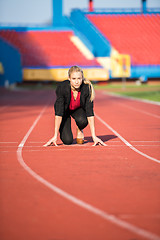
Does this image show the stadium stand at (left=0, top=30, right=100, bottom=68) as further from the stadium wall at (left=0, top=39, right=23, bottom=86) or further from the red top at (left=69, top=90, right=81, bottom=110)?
the red top at (left=69, top=90, right=81, bottom=110)

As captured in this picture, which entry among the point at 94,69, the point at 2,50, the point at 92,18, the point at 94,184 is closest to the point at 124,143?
the point at 94,184

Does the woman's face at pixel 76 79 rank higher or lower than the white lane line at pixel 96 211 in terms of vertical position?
higher

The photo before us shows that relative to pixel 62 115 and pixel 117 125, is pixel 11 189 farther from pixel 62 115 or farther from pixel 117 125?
pixel 117 125

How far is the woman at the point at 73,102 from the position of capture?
7.96 meters

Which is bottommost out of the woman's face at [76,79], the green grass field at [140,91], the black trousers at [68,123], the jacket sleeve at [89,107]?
the green grass field at [140,91]

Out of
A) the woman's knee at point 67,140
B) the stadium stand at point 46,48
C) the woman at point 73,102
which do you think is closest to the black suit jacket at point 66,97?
the woman at point 73,102

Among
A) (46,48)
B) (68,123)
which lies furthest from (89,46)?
(68,123)

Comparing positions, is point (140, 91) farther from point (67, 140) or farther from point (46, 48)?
point (67, 140)

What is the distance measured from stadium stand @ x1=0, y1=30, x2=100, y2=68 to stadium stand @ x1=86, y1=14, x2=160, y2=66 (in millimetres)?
4764

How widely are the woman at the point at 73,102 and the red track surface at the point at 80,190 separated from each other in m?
0.31

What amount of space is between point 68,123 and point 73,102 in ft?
1.79

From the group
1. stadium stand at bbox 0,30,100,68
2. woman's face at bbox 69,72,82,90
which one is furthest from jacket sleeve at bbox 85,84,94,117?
stadium stand at bbox 0,30,100,68

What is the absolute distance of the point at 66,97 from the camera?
27.3 feet

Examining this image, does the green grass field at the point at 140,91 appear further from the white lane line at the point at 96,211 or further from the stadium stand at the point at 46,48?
the white lane line at the point at 96,211
